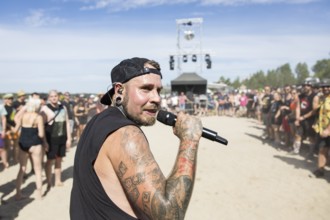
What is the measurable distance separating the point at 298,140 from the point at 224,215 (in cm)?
519

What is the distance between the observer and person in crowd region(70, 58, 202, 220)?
1.38 m

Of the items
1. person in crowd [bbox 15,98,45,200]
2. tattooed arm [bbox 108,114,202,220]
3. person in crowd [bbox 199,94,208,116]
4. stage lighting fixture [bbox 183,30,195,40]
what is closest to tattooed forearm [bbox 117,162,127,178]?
tattooed arm [bbox 108,114,202,220]

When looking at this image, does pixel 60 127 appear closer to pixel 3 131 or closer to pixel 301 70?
pixel 3 131

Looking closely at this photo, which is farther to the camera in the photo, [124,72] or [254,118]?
[254,118]

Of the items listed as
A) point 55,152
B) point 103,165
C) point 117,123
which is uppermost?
point 117,123

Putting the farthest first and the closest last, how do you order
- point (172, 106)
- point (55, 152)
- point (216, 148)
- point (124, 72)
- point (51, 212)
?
point (172, 106), point (216, 148), point (55, 152), point (51, 212), point (124, 72)

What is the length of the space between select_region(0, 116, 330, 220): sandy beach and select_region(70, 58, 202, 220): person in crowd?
3.71 metres

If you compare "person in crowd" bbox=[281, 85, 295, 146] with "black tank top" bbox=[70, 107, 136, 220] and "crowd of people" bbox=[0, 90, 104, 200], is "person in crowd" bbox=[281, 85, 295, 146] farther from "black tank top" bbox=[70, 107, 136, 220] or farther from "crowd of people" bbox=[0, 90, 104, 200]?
"black tank top" bbox=[70, 107, 136, 220]

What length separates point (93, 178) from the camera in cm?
147

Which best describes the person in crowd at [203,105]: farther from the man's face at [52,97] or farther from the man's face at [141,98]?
the man's face at [141,98]

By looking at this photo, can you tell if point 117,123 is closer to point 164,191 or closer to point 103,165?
point 103,165

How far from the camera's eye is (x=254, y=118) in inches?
811

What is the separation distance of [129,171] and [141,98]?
444 mm

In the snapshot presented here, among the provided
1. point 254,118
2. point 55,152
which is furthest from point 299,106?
point 254,118
